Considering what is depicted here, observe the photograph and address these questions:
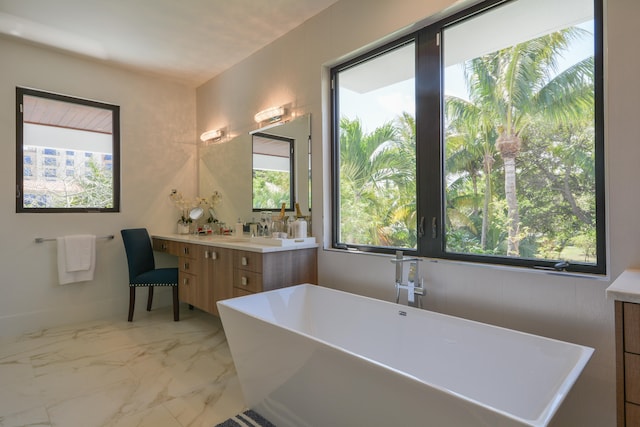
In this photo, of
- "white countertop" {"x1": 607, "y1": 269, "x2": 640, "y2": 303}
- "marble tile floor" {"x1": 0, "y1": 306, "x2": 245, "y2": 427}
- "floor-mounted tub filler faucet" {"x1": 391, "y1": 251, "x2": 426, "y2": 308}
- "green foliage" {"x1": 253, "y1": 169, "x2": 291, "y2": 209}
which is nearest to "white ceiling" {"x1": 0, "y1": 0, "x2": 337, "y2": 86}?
"green foliage" {"x1": 253, "y1": 169, "x2": 291, "y2": 209}

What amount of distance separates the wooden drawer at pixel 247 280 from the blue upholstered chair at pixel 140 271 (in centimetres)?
103

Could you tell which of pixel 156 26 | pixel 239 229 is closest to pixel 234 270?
pixel 239 229

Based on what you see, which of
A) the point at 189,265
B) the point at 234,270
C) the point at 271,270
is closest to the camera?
the point at 271,270

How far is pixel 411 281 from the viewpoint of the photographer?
2020mm

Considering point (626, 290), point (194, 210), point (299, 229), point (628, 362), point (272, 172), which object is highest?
point (272, 172)

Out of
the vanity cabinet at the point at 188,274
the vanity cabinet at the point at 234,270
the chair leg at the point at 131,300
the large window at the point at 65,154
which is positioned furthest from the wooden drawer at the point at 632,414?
the large window at the point at 65,154

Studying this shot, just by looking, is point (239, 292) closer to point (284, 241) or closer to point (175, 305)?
point (284, 241)

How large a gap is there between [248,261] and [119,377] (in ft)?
3.70

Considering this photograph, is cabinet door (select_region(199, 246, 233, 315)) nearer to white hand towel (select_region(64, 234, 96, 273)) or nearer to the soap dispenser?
the soap dispenser

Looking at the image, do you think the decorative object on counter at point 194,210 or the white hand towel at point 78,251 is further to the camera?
the decorative object on counter at point 194,210

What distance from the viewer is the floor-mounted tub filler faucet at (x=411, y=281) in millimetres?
2004

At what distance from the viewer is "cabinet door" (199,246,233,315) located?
2828 mm

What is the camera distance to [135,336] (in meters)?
3.07

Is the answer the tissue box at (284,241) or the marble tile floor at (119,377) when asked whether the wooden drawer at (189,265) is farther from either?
the tissue box at (284,241)
